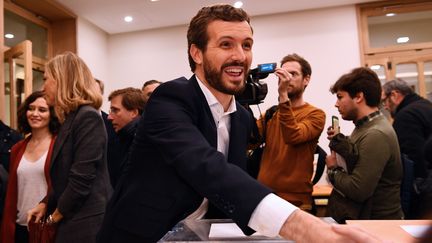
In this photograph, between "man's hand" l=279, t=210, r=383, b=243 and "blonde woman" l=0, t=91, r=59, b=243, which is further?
"blonde woman" l=0, t=91, r=59, b=243

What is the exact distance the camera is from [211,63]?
1155 millimetres

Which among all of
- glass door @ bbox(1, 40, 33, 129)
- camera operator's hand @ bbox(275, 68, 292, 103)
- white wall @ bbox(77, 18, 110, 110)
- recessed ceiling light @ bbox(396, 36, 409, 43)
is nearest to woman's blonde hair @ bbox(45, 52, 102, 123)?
camera operator's hand @ bbox(275, 68, 292, 103)

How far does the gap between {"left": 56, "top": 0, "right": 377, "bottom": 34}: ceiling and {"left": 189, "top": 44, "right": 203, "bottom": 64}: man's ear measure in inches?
144

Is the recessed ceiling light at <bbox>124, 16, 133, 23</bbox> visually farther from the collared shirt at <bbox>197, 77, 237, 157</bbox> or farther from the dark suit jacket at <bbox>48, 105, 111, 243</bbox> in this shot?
the collared shirt at <bbox>197, 77, 237, 157</bbox>

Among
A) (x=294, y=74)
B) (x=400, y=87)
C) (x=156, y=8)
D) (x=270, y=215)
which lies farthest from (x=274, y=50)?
(x=270, y=215)

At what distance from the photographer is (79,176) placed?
5.22ft

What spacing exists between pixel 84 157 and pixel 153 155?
0.71 meters

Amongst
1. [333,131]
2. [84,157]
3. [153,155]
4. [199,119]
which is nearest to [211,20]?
[199,119]

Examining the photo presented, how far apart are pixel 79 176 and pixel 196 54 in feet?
2.55

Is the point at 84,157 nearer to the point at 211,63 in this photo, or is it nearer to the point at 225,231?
the point at 211,63

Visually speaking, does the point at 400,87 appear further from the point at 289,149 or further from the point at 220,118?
the point at 220,118

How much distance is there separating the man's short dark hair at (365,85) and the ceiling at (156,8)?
3.11 metres

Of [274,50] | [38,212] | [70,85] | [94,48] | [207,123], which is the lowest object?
[38,212]

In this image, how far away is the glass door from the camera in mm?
3562
